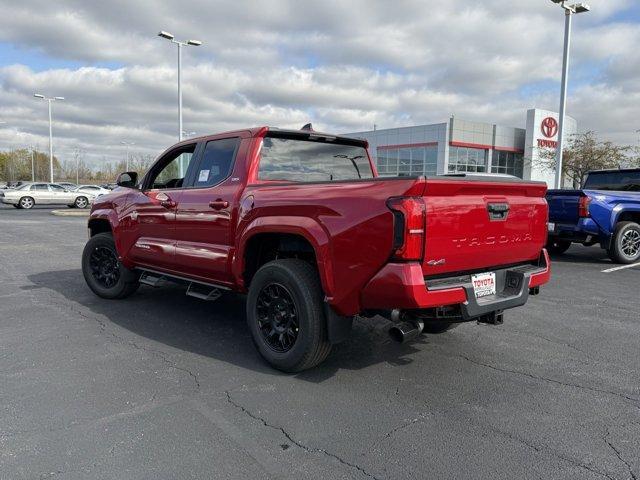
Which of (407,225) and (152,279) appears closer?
(407,225)

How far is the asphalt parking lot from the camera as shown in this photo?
2734mm

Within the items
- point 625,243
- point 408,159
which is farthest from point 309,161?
point 408,159

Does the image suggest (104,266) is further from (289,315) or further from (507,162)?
(507,162)

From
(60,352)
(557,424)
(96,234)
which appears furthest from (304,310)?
(96,234)

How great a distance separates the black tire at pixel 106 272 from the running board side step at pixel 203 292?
1492 mm

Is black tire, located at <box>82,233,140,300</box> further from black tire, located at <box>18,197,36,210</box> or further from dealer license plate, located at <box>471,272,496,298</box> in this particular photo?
black tire, located at <box>18,197,36,210</box>

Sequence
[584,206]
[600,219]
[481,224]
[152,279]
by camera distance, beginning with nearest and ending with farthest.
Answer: [481,224]
[152,279]
[584,206]
[600,219]

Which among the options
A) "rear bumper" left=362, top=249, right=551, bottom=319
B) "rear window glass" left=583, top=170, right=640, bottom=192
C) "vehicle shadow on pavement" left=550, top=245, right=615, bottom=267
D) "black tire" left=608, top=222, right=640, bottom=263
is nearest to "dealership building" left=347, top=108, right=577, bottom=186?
"vehicle shadow on pavement" left=550, top=245, right=615, bottom=267

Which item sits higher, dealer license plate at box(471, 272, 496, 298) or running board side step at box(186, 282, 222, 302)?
dealer license plate at box(471, 272, 496, 298)

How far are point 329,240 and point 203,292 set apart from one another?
192cm

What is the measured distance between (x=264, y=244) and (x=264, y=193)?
1.62 ft

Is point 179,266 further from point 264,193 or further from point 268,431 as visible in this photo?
point 268,431

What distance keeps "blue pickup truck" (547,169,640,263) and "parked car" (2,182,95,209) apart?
97.6 ft

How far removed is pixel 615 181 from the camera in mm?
10648
